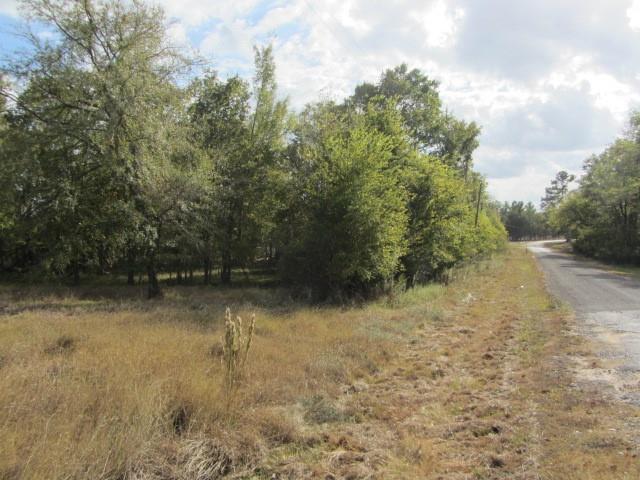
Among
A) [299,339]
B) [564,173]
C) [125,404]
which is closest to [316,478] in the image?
[125,404]

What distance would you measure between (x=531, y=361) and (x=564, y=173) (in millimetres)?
152852

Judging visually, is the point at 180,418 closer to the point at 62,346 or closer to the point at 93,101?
the point at 62,346

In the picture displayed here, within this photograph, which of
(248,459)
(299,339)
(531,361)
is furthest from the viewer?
(299,339)

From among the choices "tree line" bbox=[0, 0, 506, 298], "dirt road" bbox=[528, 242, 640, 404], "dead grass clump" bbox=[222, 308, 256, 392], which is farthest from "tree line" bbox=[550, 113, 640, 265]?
"dead grass clump" bbox=[222, 308, 256, 392]

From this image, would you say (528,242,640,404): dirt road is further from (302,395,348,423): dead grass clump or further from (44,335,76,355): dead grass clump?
(44,335,76,355): dead grass clump

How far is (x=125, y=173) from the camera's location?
15984mm

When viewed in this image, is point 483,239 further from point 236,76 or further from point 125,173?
point 125,173

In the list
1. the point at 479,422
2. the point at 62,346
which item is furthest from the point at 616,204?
the point at 62,346

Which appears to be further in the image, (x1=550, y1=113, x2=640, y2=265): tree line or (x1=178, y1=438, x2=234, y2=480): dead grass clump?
(x1=550, y1=113, x2=640, y2=265): tree line

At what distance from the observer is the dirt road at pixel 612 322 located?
24.3 ft

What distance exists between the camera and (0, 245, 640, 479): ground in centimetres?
429

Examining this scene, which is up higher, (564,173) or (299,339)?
(564,173)

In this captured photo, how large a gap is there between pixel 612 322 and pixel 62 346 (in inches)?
540

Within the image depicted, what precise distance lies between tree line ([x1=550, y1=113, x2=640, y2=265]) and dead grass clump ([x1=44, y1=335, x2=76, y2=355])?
47541mm
